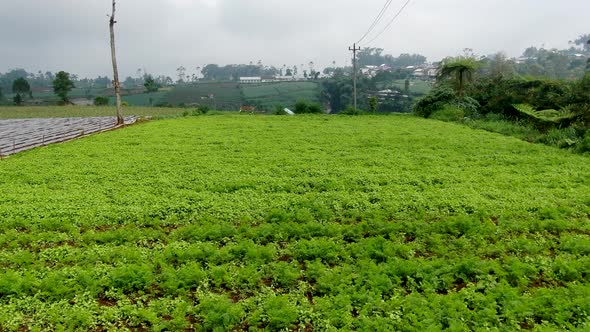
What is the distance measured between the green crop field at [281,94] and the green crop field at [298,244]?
4812cm

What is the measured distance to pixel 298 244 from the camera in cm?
595

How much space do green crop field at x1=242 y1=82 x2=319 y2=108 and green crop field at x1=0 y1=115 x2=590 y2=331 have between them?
48.1 meters

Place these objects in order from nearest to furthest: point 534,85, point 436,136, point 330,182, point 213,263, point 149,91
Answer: point 213,263
point 330,182
point 436,136
point 534,85
point 149,91

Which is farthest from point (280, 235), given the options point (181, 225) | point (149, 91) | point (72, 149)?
point (149, 91)

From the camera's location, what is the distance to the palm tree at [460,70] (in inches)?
925

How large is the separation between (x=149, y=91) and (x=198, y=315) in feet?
230

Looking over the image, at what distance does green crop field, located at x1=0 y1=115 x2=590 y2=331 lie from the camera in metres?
4.31

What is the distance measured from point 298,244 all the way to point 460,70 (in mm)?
21526

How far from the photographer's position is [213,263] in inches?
214

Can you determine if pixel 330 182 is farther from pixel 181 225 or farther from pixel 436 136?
pixel 436 136

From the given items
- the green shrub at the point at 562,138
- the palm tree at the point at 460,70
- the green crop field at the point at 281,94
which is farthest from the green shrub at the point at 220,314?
the green crop field at the point at 281,94

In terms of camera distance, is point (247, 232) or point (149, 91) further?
point (149, 91)

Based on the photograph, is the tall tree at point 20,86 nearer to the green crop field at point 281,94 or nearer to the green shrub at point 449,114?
the green crop field at point 281,94

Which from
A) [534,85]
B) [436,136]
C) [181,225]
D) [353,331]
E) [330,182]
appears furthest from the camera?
[534,85]
